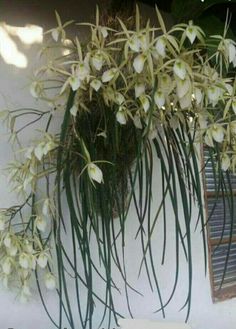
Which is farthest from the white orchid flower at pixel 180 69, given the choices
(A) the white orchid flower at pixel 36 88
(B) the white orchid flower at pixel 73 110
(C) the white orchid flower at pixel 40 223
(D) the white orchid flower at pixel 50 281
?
(D) the white orchid flower at pixel 50 281

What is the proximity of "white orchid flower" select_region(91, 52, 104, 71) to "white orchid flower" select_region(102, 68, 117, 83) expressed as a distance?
0.02 metres

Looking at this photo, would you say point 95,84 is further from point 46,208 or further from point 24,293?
point 24,293

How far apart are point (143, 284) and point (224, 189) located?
51 cm

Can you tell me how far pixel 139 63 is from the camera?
90 cm

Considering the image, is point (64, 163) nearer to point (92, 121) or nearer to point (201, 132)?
point (92, 121)

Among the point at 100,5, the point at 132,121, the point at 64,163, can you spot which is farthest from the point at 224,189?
the point at 100,5

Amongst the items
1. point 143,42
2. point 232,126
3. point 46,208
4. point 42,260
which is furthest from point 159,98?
point 42,260

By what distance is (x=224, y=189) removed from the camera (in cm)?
116

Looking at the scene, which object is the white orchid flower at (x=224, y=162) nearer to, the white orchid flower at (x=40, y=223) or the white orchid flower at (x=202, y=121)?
the white orchid flower at (x=202, y=121)

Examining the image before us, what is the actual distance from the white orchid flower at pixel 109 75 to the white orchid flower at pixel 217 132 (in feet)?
0.86

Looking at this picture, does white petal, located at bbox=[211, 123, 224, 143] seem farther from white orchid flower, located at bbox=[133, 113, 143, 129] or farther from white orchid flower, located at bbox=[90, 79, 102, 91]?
white orchid flower, located at bbox=[90, 79, 102, 91]

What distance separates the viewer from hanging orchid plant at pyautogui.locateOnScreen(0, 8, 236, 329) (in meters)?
0.93

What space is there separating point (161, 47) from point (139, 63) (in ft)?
0.18

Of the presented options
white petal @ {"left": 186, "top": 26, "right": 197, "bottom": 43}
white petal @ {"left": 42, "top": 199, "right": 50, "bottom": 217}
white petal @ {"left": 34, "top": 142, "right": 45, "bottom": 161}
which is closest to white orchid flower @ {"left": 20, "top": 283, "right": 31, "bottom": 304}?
white petal @ {"left": 42, "top": 199, "right": 50, "bottom": 217}
